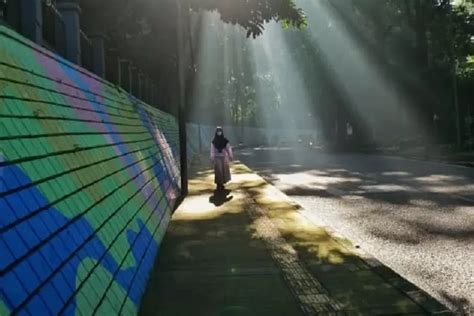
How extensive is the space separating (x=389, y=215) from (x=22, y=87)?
8.64 m

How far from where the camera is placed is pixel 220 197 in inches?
582

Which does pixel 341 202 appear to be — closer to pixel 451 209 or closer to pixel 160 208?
pixel 451 209

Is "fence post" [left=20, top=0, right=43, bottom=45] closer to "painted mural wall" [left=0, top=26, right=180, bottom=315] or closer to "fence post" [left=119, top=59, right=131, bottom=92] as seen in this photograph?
"painted mural wall" [left=0, top=26, right=180, bottom=315]

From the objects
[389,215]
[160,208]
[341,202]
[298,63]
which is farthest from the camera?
[298,63]

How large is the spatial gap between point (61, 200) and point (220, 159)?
12.8 meters

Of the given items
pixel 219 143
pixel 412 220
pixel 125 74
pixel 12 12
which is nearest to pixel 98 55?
pixel 125 74

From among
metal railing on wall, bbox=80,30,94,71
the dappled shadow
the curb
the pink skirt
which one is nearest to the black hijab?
the pink skirt

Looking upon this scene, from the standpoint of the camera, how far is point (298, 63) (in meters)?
51.2

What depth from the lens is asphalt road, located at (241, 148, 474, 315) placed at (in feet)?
21.8

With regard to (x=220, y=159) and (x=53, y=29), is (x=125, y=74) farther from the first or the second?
(x=53, y=29)

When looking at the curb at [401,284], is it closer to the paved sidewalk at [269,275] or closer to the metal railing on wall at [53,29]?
the paved sidewalk at [269,275]

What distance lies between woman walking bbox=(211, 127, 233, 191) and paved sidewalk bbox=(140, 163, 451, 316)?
18.3 ft

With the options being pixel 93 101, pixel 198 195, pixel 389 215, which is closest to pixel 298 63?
pixel 198 195

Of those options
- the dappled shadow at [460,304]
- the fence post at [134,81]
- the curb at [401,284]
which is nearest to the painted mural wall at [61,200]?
the curb at [401,284]
